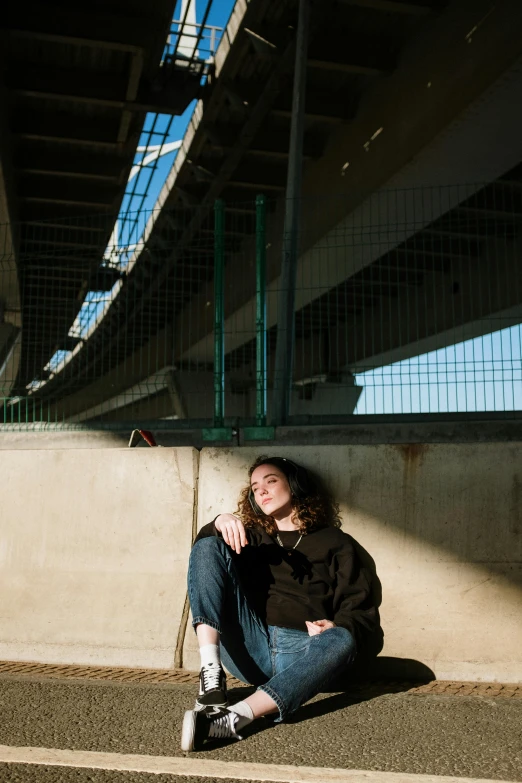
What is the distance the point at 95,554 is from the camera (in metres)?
4.66

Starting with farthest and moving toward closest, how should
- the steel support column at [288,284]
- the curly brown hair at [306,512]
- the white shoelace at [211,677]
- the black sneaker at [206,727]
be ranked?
the steel support column at [288,284]
the curly brown hair at [306,512]
the white shoelace at [211,677]
the black sneaker at [206,727]

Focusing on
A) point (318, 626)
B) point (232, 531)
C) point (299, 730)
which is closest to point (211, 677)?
point (299, 730)

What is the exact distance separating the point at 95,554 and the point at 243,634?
1.17 meters

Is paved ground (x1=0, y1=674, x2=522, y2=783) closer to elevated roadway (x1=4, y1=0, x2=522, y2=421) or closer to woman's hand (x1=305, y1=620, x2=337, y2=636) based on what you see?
woman's hand (x1=305, y1=620, x2=337, y2=636)

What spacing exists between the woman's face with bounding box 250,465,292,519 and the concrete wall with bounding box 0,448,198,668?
555 mm

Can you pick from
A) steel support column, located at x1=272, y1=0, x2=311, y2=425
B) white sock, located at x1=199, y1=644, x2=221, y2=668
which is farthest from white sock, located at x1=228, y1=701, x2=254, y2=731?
steel support column, located at x1=272, y1=0, x2=311, y2=425

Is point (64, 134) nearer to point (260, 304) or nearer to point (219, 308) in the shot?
point (219, 308)

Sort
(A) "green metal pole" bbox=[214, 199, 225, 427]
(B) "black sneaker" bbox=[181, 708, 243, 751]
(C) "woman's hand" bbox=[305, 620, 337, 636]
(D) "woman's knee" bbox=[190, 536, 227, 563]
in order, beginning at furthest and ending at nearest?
(A) "green metal pole" bbox=[214, 199, 225, 427], (D) "woman's knee" bbox=[190, 536, 227, 563], (C) "woman's hand" bbox=[305, 620, 337, 636], (B) "black sneaker" bbox=[181, 708, 243, 751]

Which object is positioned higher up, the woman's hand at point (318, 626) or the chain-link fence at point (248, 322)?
the chain-link fence at point (248, 322)

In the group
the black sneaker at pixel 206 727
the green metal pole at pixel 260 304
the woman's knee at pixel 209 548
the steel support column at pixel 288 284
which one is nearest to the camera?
the black sneaker at pixel 206 727

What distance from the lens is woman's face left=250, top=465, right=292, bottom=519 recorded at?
13.6ft

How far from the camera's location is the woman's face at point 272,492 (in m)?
4.16

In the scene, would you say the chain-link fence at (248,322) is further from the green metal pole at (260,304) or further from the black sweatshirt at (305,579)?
the black sweatshirt at (305,579)

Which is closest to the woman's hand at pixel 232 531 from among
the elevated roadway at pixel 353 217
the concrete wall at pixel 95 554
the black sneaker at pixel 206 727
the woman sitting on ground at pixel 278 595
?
the woman sitting on ground at pixel 278 595
